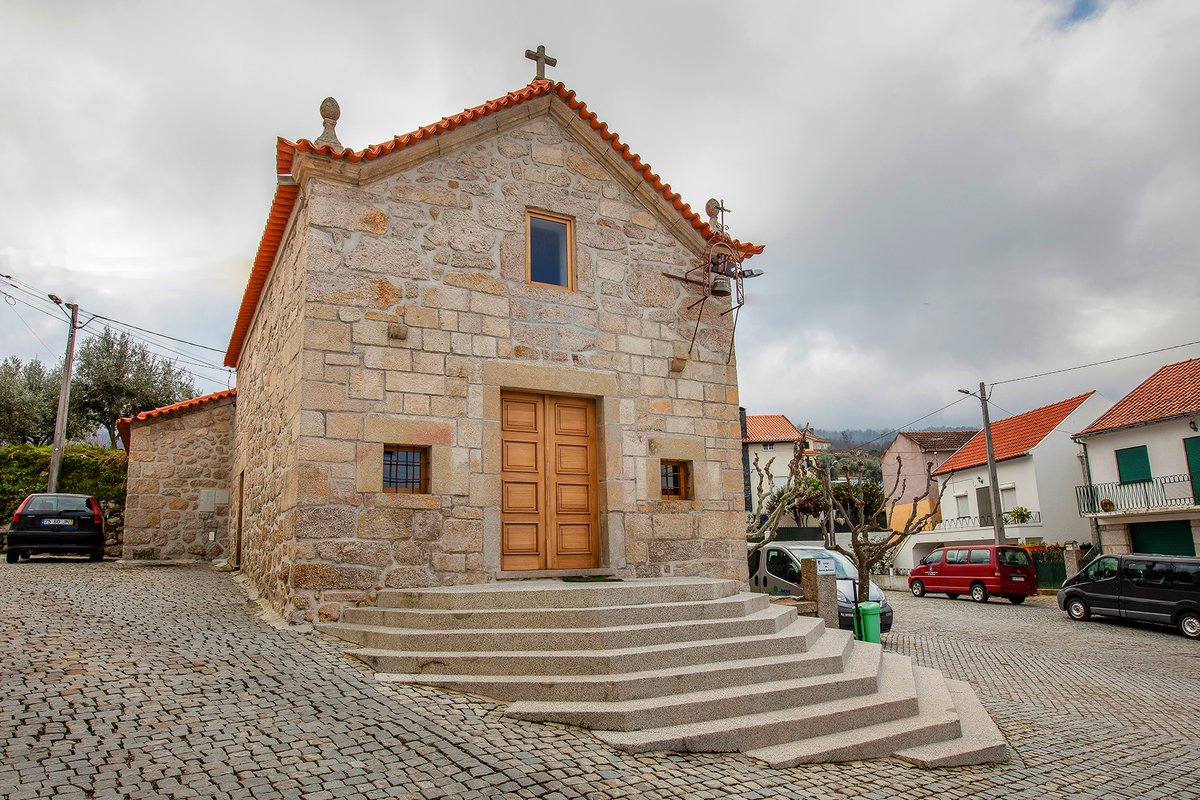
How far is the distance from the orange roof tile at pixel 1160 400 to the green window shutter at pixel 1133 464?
854 millimetres

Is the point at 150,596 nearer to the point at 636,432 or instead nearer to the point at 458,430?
the point at 458,430

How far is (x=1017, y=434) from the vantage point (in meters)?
30.0

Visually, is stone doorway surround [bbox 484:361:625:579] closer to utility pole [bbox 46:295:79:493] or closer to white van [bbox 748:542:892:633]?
white van [bbox 748:542:892:633]

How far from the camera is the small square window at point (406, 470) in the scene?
7973mm

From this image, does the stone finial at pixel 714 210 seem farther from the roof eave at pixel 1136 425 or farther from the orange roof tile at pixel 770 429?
the orange roof tile at pixel 770 429

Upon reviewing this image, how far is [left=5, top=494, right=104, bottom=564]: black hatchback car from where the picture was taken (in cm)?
1340

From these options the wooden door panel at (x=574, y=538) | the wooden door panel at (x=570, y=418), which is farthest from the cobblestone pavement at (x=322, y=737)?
the wooden door panel at (x=570, y=418)

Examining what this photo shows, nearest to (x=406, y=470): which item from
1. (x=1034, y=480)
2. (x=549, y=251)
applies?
(x=549, y=251)

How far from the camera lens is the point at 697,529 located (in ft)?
31.6

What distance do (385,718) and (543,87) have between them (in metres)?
7.53

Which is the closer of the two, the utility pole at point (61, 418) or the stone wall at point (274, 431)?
the stone wall at point (274, 431)

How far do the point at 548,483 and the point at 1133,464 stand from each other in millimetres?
22194

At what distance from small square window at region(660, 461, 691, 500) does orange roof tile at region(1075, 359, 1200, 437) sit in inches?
745

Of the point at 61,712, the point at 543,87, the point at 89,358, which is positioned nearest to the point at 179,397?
the point at 89,358
